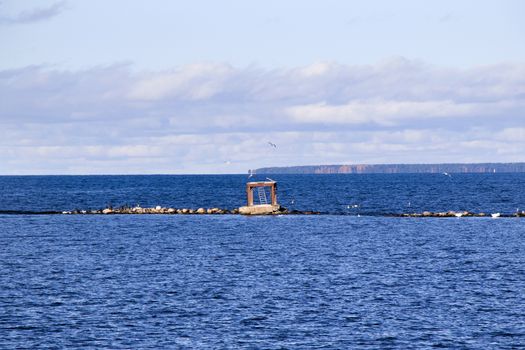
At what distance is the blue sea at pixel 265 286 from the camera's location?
46.0m

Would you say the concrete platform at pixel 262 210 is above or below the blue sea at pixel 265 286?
above

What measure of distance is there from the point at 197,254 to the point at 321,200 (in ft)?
338

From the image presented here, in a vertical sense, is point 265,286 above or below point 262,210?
below

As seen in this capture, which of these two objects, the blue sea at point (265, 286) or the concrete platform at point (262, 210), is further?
the concrete platform at point (262, 210)

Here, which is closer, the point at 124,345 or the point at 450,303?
the point at 124,345

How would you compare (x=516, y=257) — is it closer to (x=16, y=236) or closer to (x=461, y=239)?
(x=461, y=239)

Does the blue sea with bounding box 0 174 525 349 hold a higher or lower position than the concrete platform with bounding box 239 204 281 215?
lower

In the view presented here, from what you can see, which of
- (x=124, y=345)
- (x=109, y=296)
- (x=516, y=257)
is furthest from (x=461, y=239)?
(x=124, y=345)

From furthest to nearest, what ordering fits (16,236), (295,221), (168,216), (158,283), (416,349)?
(168,216) < (295,221) < (16,236) < (158,283) < (416,349)

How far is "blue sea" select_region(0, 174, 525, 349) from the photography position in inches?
1811

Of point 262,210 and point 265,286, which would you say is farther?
point 262,210

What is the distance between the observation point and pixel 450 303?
2148 inches

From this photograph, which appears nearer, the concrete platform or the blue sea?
the blue sea

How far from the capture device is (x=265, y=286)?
61.4m
